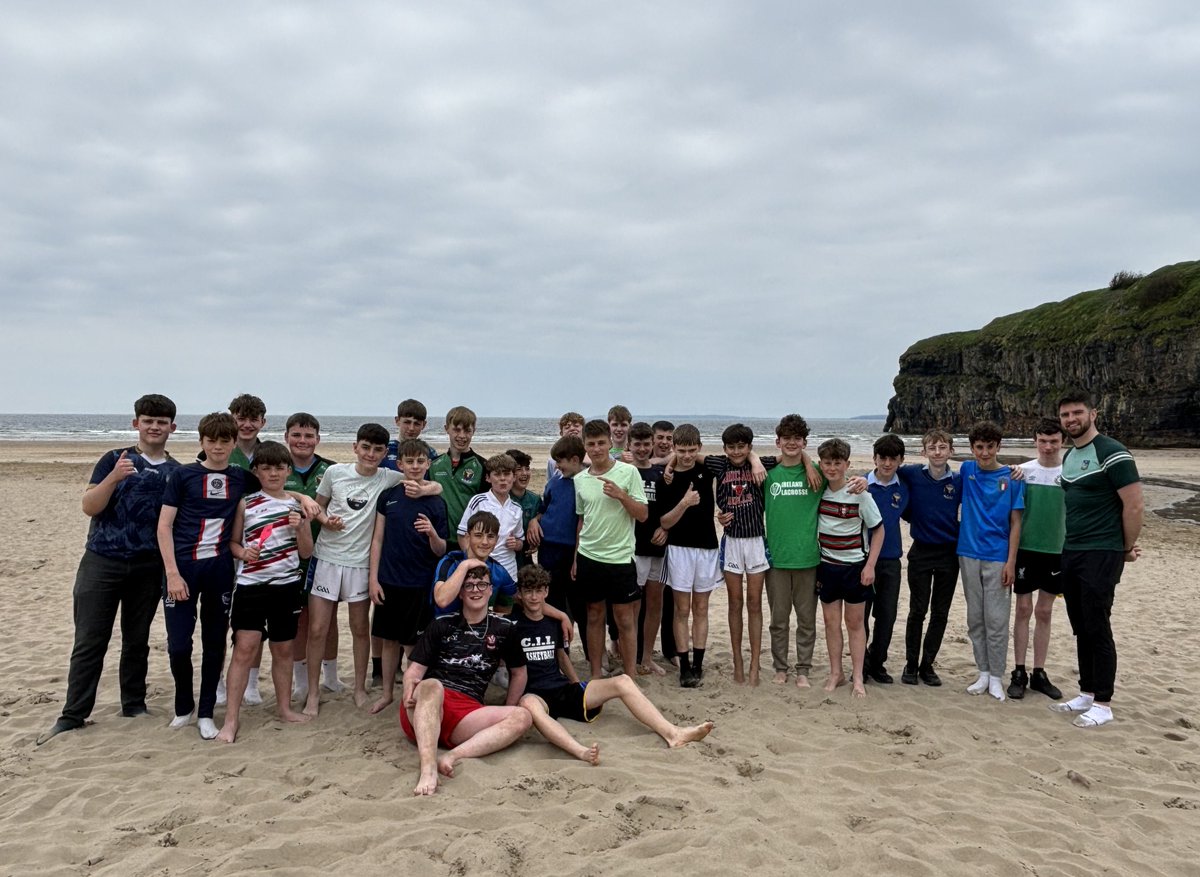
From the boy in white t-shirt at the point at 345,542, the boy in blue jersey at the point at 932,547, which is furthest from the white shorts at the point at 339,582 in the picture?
the boy in blue jersey at the point at 932,547

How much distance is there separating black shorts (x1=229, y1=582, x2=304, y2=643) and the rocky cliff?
33.9m

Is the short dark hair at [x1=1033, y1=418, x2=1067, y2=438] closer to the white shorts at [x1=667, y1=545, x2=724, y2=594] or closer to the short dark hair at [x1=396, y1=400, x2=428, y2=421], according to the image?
the white shorts at [x1=667, y1=545, x2=724, y2=594]

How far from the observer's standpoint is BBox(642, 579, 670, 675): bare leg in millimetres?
5703

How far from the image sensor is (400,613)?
4836 millimetres

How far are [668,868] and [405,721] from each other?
72.8 inches

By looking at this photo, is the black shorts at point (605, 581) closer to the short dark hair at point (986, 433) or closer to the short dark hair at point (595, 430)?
the short dark hair at point (595, 430)

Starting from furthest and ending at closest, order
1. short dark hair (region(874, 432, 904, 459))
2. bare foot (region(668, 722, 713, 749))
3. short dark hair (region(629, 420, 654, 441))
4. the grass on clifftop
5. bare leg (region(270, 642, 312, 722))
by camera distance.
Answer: the grass on clifftop
short dark hair (region(629, 420, 654, 441))
short dark hair (region(874, 432, 904, 459))
bare leg (region(270, 642, 312, 722))
bare foot (region(668, 722, 713, 749))

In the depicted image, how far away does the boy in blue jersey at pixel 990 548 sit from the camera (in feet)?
17.2

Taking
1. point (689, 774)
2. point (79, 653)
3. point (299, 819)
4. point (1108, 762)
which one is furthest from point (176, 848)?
point (1108, 762)

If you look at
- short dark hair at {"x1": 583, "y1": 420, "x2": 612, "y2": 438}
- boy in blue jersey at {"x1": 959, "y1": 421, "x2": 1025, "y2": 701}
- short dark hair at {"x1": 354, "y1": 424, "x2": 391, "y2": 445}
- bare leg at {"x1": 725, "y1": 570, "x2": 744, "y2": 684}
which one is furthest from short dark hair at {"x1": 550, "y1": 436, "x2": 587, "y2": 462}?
boy in blue jersey at {"x1": 959, "y1": 421, "x2": 1025, "y2": 701}

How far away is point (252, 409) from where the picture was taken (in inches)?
197

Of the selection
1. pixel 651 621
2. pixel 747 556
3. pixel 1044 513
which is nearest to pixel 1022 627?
pixel 1044 513

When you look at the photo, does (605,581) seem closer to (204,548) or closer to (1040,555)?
(204,548)

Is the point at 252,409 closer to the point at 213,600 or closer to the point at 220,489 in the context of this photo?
the point at 220,489
